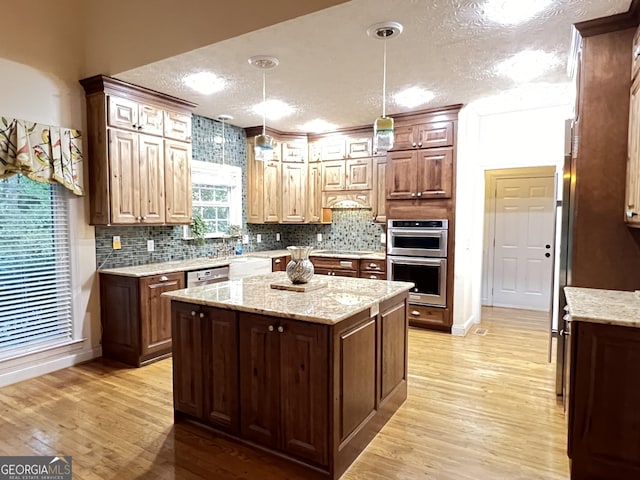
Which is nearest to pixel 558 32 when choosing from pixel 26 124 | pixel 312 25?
pixel 312 25

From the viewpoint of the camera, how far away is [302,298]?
2.42 meters

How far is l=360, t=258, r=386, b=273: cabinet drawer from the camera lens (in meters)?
5.09

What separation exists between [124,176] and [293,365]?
2.74 m

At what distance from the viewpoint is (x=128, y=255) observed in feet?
13.7

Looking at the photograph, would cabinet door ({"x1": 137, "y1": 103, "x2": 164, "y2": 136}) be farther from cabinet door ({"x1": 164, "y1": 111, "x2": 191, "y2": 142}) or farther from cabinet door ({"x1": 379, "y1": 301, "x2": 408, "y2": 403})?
cabinet door ({"x1": 379, "y1": 301, "x2": 408, "y2": 403})

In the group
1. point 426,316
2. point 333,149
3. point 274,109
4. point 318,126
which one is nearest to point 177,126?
point 274,109

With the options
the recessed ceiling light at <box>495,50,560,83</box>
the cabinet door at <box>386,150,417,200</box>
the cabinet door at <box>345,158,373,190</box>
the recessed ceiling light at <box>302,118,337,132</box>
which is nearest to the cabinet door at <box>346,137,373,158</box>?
the cabinet door at <box>345,158,373,190</box>

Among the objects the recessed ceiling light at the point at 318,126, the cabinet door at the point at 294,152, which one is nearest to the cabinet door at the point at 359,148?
the recessed ceiling light at the point at 318,126

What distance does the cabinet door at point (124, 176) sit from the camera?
3703mm

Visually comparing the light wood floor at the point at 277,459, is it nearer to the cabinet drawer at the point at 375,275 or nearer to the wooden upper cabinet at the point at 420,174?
the cabinet drawer at the point at 375,275

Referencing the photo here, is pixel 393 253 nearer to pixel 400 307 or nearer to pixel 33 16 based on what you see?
pixel 400 307

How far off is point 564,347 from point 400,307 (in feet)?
4.12

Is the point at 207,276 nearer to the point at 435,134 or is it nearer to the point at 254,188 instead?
the point at 254,188

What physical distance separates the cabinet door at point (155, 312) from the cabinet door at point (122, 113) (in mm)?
1493
